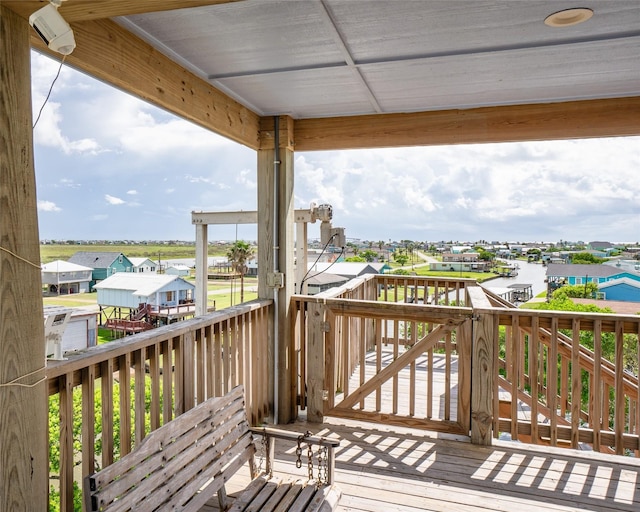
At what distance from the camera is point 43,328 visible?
55.3 inches

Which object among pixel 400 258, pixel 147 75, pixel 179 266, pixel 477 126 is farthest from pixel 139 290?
pixel 400 258

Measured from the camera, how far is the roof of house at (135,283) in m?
2.07

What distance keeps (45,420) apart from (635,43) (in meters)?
3.05

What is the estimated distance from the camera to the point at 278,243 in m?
3.33

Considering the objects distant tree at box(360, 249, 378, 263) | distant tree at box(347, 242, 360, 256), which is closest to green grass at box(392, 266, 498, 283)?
distant tree at box(360, 249, 378, 263)

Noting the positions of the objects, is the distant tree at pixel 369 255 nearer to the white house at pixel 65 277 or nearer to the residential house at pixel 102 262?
the residential house at pixel 102 262

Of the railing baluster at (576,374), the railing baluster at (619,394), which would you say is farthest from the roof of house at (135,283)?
the railing baluster at (619,394)

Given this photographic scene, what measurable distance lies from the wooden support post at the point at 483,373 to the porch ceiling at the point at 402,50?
61.4 inches

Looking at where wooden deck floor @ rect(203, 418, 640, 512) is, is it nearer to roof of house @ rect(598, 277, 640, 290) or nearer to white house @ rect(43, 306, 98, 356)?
white house @ rect(43, 306, 98, 356)

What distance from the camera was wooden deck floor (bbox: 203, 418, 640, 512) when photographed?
229cm

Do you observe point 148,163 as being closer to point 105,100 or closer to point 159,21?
point 105,100

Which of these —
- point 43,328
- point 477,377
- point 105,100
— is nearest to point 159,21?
point 105,100

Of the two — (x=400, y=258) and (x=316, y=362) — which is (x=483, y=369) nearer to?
A: (x=316, y=362)

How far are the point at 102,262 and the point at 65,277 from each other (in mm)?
362
